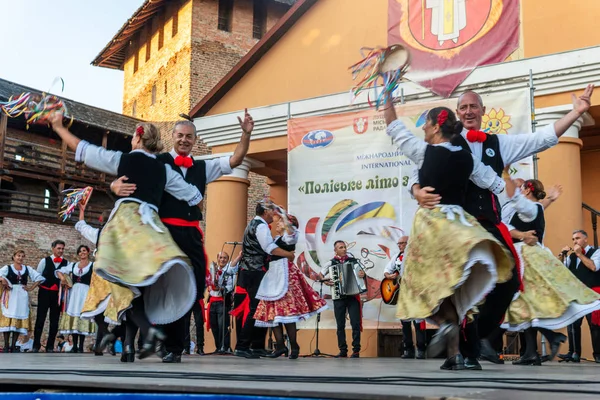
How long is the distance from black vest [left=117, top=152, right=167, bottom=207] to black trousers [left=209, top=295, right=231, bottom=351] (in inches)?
277

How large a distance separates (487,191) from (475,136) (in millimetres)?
396

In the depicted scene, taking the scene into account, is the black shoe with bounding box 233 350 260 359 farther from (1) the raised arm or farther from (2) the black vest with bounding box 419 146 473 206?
(2) the black vest with bounding box 419 146 473 206

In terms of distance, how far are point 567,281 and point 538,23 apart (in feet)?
18.0

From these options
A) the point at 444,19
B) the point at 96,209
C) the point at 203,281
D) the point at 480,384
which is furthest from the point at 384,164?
the point at 96,209

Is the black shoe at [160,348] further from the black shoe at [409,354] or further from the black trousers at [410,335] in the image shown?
the black shoe at [409,354]

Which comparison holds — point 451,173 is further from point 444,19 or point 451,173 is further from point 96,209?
→ point 96,209

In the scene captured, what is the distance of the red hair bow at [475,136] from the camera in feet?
15.8

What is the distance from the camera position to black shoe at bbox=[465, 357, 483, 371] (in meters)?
4.37

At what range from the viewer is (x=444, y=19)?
11.6 meters

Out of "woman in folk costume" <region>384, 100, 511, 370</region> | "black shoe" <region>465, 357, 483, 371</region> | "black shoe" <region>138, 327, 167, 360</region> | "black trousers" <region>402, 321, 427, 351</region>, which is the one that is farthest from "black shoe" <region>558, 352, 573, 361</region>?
"black shoe" <region>138, 327, 167, 360</region>

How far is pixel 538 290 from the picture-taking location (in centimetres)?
680

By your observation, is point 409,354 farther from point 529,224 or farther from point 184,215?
point 184,215

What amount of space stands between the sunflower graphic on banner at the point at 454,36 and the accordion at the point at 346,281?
123 inches

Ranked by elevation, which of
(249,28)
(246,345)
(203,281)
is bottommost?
(246,345)
